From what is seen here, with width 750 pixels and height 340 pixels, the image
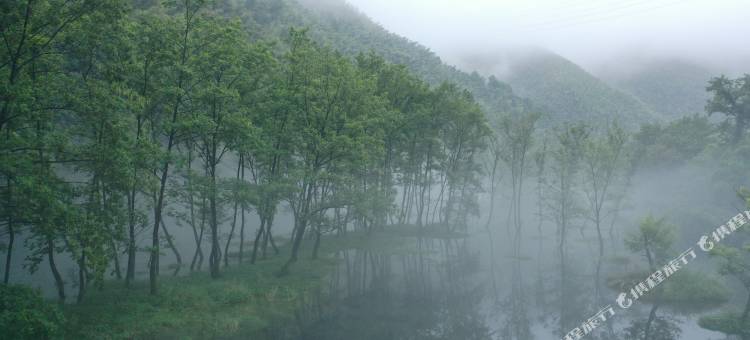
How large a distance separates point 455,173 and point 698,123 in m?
46.7

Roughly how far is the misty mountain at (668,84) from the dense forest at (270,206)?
89825mm

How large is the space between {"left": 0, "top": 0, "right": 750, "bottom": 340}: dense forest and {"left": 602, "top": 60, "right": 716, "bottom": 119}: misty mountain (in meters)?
89.8

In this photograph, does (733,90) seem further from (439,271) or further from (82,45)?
(82,45)

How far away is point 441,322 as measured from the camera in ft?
86.8

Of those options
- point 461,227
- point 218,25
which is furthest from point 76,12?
point 461,227

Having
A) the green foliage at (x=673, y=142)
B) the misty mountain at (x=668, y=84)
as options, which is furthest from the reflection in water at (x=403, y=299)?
the misty mountain at (x=668, y=84)

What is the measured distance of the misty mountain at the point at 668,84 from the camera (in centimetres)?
14204

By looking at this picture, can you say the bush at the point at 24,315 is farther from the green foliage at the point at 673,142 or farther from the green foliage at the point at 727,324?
the green foliage at the point at 673,142

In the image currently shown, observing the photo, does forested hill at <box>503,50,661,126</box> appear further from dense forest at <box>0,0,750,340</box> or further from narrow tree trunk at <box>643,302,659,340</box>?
narrow tree trunk at <box>643,302,659,340</box>

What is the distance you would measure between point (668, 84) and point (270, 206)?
16446cm

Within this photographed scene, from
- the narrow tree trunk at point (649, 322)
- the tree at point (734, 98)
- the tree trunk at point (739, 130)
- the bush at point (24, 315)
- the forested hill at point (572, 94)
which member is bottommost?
the narrow tree trunk at point (649, 322)

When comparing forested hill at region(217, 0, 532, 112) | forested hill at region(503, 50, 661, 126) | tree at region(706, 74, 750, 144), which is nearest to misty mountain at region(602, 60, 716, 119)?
forested hill at region(503, 50, 661, 126)

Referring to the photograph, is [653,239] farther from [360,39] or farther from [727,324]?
[360,39]

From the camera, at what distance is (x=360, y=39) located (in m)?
114
